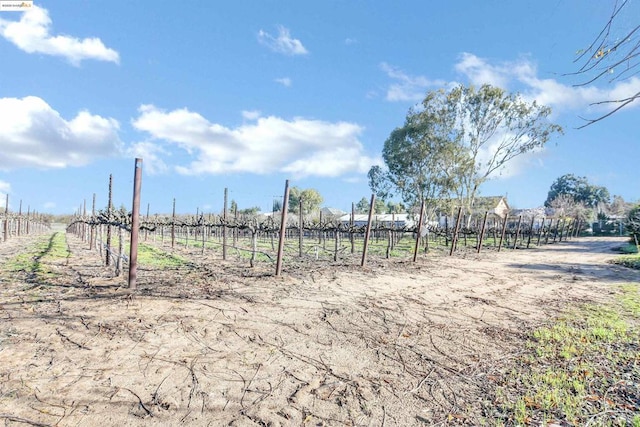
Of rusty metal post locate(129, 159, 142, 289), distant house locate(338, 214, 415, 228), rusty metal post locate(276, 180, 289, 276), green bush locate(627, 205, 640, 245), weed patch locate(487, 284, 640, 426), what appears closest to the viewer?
weed patch locate(487, 284, 640, 426)

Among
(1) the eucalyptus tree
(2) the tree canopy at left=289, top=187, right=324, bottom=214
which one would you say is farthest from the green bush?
(2) the tree canopy at left=289, top=187, right=324, bottom=214

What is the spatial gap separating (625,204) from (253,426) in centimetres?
6417

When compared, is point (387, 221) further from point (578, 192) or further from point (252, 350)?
point (578, 192)

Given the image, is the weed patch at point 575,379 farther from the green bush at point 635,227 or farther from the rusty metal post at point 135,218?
the green bush at point 635,227

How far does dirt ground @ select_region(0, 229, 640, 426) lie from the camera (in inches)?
122

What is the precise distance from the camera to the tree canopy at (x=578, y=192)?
59.2m

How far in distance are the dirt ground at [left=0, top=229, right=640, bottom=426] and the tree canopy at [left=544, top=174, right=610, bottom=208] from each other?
202 ft

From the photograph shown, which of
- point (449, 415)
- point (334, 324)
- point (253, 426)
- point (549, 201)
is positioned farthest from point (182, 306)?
point (549, 201)

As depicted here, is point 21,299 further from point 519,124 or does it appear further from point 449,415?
point 519,124

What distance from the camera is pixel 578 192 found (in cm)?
6200

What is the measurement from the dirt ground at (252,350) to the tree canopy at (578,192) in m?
61.6

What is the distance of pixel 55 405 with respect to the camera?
303cm

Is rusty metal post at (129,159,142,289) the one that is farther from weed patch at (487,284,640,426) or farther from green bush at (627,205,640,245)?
green bush at (627,205,640,245)

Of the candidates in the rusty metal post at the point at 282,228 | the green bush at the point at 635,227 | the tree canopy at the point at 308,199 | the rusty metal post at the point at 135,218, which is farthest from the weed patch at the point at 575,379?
the tree canopy at the point at 308,199
